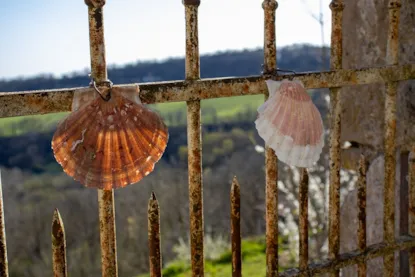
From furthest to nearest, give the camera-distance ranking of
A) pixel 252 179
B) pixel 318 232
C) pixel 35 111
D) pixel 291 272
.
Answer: pixel 252 179 → pixel 318 232 → pixel 291 272 → pixel 35 111

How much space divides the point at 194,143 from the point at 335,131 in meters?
0.57

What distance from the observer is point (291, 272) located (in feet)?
5.54

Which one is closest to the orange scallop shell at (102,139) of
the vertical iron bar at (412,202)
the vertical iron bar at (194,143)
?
the vertical iron bar at (194,143)

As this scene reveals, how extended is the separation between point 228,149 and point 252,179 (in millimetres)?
5164

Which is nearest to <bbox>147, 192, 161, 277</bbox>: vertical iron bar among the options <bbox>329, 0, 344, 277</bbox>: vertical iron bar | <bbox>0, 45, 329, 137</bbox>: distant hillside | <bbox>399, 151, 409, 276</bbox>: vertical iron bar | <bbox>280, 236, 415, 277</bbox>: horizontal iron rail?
<bbox>280, 236, 415, 277</bbox>: horizontal iron rail

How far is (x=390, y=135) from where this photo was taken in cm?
187

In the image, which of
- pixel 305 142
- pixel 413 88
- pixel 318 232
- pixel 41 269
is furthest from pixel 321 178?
pixel 41 269

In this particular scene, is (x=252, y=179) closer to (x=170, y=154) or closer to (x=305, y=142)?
(x=170, y=154)

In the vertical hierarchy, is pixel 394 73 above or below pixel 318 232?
above

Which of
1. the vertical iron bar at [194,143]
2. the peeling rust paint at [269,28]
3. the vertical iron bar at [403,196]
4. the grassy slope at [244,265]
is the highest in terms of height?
the peeling rust paint at [269,28]

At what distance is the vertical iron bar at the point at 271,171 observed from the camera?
150cm

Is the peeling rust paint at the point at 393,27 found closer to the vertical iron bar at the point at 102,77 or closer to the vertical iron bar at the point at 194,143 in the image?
the vertical iron bar at the point at 194,143

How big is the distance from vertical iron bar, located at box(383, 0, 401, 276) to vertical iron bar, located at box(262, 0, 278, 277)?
21.6 inches

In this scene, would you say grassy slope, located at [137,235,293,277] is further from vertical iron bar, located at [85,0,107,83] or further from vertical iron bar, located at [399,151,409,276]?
vertical iron bar, located at [85,0,107,83]
